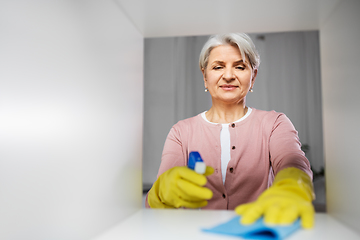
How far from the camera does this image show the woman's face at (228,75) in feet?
5.02

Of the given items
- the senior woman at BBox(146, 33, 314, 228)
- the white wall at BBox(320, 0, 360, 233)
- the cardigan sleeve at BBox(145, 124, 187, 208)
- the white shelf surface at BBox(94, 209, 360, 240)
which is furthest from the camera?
the cardigan sleeve at BBox(145, 124, 187, 208)

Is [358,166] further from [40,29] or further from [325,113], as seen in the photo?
[40,29]

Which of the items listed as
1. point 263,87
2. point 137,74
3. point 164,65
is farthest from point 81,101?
point 263,87

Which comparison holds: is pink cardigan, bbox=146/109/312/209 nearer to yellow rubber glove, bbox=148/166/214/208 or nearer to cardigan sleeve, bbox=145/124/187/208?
cardigan sleeve, bbox=145/124/187/208

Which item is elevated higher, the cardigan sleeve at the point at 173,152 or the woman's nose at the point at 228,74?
the woman's nose at the point at 228,74

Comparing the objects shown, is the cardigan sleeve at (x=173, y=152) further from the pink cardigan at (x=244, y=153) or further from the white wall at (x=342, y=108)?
the white wall at (x=342, y=108)

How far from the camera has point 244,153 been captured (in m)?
1.45

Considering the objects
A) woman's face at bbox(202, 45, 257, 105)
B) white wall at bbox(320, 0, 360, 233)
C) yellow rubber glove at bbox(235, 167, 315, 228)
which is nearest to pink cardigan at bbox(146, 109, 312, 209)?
woman's face at bbox(202, 45, 257, 105)

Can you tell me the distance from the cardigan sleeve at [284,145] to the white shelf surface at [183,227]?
25 cm

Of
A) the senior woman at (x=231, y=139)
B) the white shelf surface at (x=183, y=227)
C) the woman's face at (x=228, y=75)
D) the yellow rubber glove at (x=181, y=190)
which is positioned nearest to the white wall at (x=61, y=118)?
the white shelf surface at (x=183, y=227)

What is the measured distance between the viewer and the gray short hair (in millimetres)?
Answer: 1544

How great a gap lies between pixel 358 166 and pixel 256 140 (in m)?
0.60

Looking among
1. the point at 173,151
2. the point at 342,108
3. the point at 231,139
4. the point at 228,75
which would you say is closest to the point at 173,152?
the point at 173,151

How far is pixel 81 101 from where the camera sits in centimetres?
73
